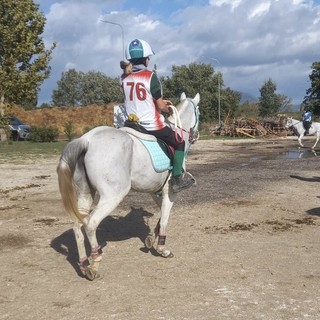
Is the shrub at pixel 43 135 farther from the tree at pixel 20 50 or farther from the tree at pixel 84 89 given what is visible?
the tree at pixel 84 89

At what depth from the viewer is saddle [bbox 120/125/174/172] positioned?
570 centimetres

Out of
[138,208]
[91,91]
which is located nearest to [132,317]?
[138,208]

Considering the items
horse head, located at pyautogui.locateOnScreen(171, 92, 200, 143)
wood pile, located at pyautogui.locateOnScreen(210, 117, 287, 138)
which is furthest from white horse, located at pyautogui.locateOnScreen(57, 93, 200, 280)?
wood pile, located at pyautogui.locateOnScreen(210, 117, 287, 138)

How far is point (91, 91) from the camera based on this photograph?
278ft

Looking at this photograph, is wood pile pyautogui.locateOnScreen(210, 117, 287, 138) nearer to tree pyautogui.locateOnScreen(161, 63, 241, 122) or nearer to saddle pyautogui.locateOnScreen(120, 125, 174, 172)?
tree pyautogui.locateOnScreen(161, 63, 241, 122)

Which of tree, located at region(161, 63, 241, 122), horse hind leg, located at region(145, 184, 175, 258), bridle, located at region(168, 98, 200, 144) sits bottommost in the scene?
horse hind leg, located at region(145, 184, 175, 258)

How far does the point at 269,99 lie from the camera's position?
68.3 metres

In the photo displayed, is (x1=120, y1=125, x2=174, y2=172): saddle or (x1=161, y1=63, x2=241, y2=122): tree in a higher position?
(x1=161, y1=63, x2=241, y2=122): tree

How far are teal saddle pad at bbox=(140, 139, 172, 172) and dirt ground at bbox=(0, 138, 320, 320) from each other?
4.20ft

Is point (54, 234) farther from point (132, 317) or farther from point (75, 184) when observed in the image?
point (132, 317)

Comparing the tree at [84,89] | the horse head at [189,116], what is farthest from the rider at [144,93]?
the tree at [84,89]

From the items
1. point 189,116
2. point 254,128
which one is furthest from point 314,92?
point 189,116

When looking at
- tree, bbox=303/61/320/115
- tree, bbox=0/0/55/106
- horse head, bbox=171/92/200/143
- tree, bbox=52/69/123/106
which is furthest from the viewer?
tree, bbox=52/69/123/106

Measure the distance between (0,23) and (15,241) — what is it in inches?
1219
